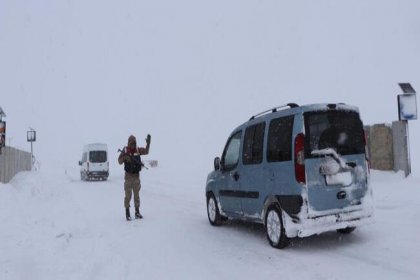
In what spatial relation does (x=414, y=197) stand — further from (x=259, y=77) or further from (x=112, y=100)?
(x=112, y=100)

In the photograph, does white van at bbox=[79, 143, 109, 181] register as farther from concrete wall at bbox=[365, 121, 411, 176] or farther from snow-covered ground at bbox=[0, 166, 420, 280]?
concrete wall at bbox=[365, 121, 411, 176]

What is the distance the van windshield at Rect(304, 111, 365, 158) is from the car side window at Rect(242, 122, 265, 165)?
124cm

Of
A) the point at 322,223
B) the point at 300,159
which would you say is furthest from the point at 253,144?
the point at 322,223

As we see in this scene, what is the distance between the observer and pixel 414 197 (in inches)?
463

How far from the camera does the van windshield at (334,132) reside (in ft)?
24.4

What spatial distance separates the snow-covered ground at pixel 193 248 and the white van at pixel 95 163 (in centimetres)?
1841

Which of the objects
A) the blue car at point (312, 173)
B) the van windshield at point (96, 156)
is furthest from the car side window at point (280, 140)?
the van windshield at point (96, 156)

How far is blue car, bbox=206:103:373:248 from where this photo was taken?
736 centimetres

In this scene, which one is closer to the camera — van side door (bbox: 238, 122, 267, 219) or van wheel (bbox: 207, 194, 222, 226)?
van side door (bbox: 238, 122, 267, 219)

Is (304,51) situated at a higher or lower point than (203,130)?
higher

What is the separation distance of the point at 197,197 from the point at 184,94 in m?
112

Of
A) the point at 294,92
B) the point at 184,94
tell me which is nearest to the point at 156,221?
the point at 294,92

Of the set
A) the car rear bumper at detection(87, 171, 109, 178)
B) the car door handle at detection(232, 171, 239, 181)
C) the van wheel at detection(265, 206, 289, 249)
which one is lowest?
the van wheel at detection(265, 206, 289, 249)

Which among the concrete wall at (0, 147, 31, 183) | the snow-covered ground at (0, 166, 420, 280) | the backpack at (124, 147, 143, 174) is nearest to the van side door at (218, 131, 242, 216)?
the snow-covered ground at (0, 166, 420, 280)
